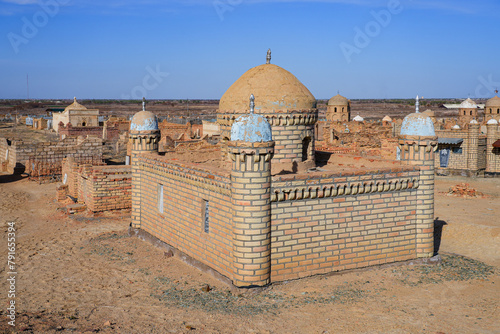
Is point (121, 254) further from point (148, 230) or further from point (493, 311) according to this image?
point (493, 311)

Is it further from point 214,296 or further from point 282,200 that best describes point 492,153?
point 214,296

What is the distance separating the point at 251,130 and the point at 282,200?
5.36ft

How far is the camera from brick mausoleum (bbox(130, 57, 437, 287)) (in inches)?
385

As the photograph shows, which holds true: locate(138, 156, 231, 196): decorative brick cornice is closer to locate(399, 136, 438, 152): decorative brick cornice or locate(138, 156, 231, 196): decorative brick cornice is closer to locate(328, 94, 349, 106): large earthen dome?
locate(399, 136, 438, 152): decorative brick cornice

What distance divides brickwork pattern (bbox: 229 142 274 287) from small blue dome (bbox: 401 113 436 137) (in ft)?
14.0

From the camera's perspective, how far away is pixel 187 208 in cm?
1188

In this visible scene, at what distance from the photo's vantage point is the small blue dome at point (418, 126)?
12.0m

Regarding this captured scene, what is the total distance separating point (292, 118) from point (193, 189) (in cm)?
315

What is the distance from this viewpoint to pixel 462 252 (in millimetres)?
13594

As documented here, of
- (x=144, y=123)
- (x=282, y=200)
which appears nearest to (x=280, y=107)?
(x=282, y=200)

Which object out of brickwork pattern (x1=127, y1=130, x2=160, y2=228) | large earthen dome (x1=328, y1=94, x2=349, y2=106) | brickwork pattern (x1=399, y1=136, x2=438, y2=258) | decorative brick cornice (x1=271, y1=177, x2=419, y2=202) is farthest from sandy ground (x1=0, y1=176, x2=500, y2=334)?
large earthen dome (x1=328, y1=94, x2=349, y2=106)

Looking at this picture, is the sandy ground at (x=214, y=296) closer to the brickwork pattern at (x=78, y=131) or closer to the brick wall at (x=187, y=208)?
the brick wall at (x=187, y=208)

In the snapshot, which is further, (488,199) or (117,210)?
(488,199)

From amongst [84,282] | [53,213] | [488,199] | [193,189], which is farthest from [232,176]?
[488,199]
